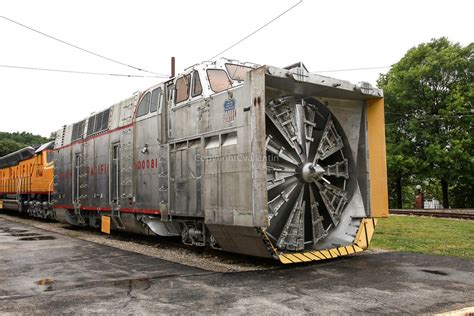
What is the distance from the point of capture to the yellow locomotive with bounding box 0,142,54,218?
1948 cm

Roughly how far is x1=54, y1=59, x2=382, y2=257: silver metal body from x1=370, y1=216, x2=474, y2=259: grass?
7.21 ft

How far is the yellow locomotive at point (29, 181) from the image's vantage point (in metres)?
19.5

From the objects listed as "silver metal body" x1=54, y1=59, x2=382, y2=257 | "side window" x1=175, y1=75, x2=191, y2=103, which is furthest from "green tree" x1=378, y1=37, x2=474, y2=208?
"side window" x1=175, y1=75, x2=191, y2=103

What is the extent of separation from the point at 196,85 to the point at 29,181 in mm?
16113

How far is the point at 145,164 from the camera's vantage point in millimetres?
10836

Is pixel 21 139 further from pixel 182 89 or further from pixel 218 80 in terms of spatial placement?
pixel 218 80

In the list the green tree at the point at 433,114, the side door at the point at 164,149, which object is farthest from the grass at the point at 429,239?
the green tree at the point at 433,114

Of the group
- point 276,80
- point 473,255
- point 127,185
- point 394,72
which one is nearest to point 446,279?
point 473,255

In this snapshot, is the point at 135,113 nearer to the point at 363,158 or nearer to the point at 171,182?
the point at 171,182

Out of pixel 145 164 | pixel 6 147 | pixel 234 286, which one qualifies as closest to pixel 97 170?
pixel 145 164

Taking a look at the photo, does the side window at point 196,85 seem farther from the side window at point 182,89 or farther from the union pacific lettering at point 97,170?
the union pacific lettering at point 97,170

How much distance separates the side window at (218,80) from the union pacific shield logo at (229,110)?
37.0 inches

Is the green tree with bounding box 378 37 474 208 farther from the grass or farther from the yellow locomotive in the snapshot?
the yellow locomotive

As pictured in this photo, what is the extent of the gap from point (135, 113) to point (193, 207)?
3889 millimetres
